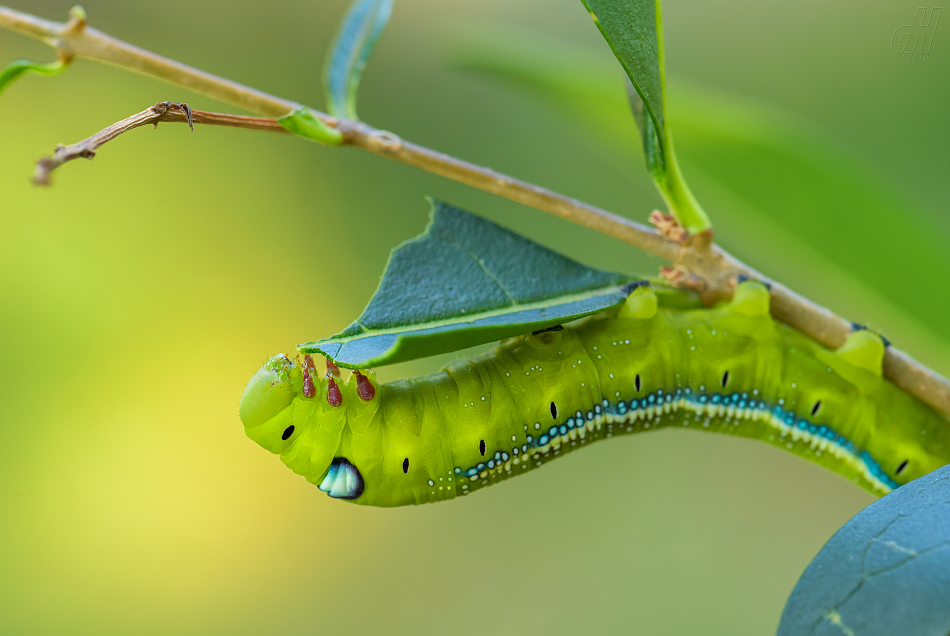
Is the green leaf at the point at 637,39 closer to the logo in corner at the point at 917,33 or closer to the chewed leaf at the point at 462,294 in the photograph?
the chewed leaf at the point at 462,294

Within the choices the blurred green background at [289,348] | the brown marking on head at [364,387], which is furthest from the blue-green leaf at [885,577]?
the blurred green background at [289,348]

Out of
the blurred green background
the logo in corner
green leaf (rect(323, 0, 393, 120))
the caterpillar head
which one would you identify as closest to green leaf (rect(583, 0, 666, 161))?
green leaf (rect(323, 0, 393, 120))

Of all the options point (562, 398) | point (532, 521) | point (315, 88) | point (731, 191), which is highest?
point (315, 88)

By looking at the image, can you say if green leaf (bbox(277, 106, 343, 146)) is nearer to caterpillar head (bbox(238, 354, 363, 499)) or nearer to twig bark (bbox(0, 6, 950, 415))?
twig bark (bbox(0, 6, 950, 415))

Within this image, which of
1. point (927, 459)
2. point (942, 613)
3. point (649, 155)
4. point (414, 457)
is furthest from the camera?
point (927, 459)

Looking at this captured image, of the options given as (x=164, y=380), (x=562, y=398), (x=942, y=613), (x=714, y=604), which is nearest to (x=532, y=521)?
(x=714, y=604)

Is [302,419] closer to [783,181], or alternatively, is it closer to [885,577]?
[885,577]

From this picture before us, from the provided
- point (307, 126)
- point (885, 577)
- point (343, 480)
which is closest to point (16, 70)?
point (307, 126)

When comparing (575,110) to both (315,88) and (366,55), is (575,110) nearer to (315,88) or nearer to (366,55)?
(366,55)
